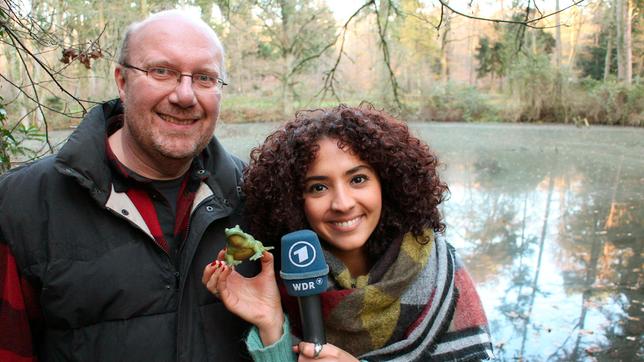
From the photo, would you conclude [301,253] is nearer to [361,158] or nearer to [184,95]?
[361,158]

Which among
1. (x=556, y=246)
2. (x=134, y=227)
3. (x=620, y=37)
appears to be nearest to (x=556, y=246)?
(x=556, y=246)

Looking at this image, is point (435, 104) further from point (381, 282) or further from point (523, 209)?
point (381, 282)

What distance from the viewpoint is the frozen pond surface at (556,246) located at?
514cm

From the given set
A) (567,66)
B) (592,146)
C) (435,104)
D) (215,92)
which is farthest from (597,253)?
(435,104)

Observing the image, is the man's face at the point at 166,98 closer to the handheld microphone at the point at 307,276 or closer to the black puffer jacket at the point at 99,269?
the black puffer jacket at the point at 99,269

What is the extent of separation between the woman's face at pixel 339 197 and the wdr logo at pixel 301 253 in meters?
0.27

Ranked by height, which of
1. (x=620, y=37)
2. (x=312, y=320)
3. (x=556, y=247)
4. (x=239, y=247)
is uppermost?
(x=620, y=37)

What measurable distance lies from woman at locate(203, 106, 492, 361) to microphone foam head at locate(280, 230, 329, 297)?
14 cm

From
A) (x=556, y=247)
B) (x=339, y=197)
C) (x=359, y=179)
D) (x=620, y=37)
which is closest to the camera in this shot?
(x=339, y=197)

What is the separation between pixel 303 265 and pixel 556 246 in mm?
6893

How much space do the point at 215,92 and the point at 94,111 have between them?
0.47 m

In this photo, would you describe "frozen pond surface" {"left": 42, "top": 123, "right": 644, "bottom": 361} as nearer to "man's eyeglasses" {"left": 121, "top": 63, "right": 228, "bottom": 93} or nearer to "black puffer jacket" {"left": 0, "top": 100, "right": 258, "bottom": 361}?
"man's eyeglasses" {"left": 121, "top": 63, "right": 228, "bottom": 93}

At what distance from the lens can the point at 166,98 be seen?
198 centimetres

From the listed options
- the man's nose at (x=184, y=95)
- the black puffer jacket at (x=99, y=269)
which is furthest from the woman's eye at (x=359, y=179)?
the man's nose at (x=184, y=95)
